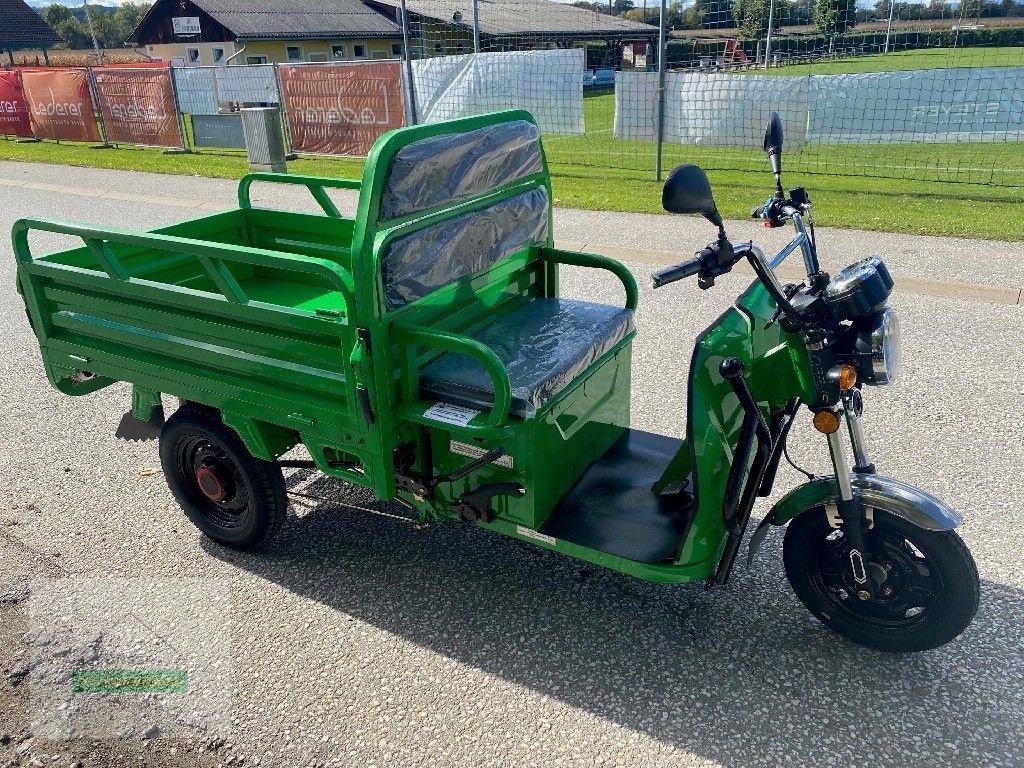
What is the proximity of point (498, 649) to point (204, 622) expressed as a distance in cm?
123

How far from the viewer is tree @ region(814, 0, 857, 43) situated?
16.4 metres

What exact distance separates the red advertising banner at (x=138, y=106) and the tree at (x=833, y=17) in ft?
43.7

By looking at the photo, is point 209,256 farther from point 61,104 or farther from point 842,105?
point 61,104

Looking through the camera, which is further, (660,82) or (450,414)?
(660,82)

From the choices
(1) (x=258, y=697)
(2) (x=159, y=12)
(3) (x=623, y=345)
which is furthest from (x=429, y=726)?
(2) (x=159, y=12)

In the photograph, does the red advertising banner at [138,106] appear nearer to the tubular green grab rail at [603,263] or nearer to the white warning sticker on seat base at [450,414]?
the tubular green grab rail at [603,263]

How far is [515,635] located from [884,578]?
137 centimetres

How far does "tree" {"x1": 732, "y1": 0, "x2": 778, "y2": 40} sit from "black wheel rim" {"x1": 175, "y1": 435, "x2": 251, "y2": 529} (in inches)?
490

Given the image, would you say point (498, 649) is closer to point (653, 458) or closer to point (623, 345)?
point (653, 458)

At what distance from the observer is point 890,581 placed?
9.48 ft

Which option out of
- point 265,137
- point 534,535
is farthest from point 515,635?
point 265,137

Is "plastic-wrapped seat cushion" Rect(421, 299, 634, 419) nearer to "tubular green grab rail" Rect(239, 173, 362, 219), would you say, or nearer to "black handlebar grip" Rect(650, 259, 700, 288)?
"black handlebar grip" Rect(650, 259, 700, 288)

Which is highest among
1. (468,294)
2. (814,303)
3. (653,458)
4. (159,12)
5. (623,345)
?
(159,12)

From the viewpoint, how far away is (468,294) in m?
3.51
